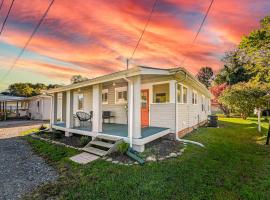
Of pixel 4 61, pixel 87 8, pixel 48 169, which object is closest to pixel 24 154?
pixel 48 169

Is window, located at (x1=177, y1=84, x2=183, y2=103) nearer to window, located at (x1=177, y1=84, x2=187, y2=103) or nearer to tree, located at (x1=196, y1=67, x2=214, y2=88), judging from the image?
window, located at (x1=177, y1=84, x2=187, y2=103)

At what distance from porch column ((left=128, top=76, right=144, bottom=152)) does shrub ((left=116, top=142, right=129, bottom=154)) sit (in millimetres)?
298

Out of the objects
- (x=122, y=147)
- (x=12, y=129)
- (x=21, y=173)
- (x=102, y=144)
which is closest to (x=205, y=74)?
(x=12, y=129)

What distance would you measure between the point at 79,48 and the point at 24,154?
645 centimetres

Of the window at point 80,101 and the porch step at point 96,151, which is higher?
the window at point 80,101

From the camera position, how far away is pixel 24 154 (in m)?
6.36

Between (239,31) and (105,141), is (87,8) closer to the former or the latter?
(105,141)

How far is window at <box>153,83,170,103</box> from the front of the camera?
8086 mm

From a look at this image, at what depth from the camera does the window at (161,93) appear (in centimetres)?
809

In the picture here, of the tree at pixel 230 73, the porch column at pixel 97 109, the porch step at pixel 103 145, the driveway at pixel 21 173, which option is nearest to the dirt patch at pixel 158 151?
the porch step at pixel 103 145

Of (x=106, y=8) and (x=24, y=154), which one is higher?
(x=106, y=8)

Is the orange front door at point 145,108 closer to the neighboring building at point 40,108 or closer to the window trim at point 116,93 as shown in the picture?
the window trim at point 116,93

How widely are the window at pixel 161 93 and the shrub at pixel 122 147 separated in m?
3.40

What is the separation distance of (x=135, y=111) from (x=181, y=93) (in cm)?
383
